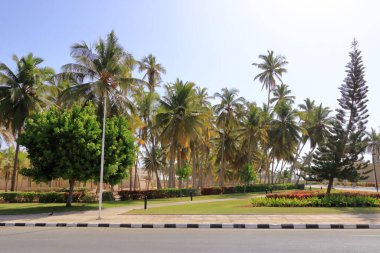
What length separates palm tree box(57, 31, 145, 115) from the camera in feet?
90.4

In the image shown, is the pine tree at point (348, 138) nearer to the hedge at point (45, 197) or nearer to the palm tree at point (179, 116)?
the palm tree at point (179, 116)

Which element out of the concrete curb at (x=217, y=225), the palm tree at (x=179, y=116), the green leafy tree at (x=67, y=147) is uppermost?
the palm tree at (x=179, y=116)

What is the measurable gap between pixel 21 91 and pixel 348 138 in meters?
29.3

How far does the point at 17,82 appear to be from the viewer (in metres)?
30.8

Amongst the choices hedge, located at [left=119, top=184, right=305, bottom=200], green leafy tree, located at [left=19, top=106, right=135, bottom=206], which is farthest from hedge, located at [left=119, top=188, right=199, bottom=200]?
green leafy tree, located at [left=19, top=106, right=135, bottom=206]

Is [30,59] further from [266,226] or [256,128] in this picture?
[256,128]

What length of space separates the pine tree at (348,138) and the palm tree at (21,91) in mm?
25617

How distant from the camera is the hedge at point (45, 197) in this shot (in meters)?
27.0

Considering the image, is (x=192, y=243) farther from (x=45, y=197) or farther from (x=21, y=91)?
(x=21, y=91)

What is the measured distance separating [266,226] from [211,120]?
119 ft

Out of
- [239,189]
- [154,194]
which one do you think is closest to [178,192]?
[154,194]

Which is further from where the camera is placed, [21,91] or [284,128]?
[284,128]

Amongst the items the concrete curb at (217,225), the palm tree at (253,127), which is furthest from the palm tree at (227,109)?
the concrete curb at (217,225)

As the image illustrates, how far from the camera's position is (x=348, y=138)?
29.6 m
